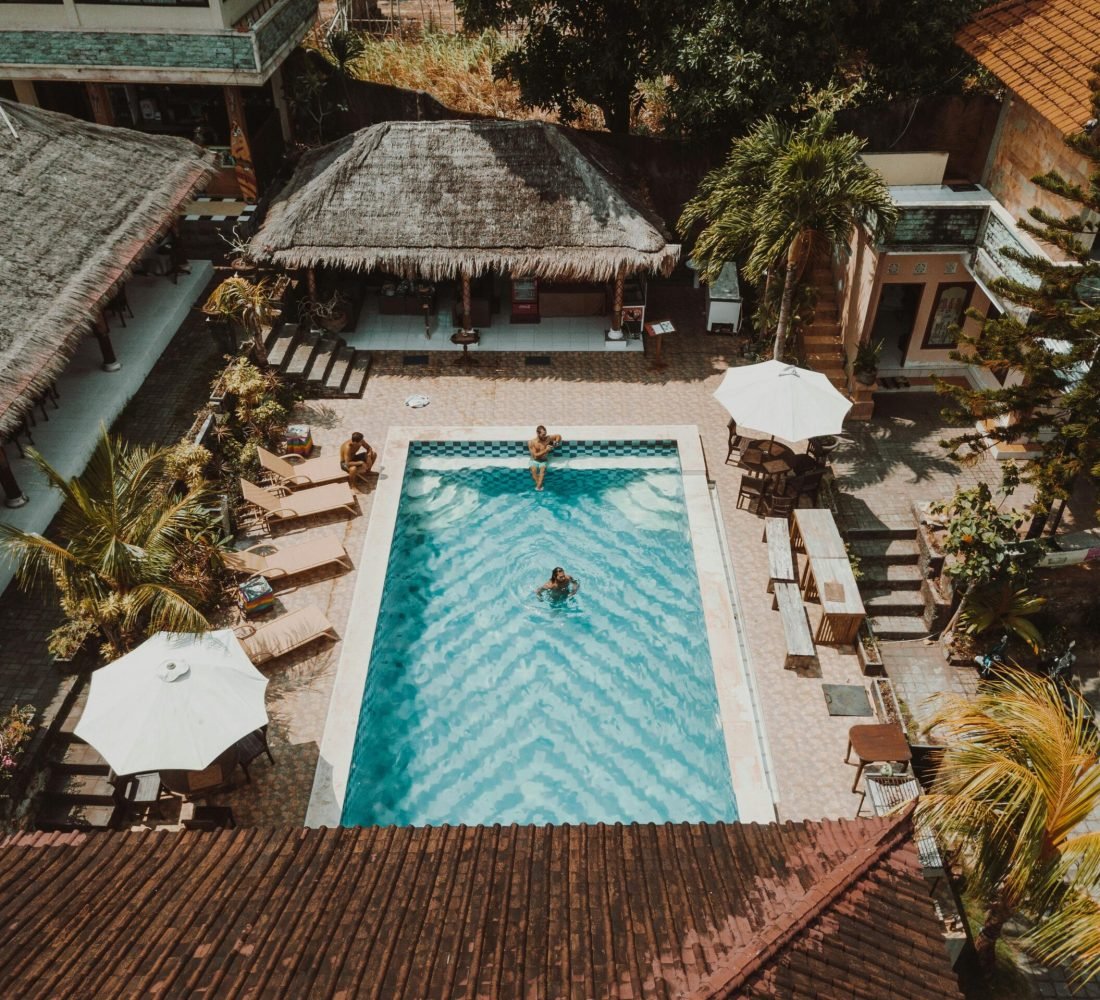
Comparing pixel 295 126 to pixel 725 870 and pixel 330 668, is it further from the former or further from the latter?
pixel 725 870

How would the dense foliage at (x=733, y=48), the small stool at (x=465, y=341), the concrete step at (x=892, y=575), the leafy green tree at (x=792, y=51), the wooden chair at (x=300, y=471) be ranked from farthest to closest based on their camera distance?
the small stool at (x=465, y=341), the dense foliage at (x=733, y=48), the leafy green tree at (x=792, y=51), the wooden chair at (x=300, y=471), the concrete step at (x=892, y=575)

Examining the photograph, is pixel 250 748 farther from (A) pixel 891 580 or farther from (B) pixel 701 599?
(A) pixel 891 580

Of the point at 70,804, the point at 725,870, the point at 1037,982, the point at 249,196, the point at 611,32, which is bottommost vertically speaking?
the point at 1037,982

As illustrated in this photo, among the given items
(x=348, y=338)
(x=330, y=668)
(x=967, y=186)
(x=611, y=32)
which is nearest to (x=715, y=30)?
(x=611, y=32)

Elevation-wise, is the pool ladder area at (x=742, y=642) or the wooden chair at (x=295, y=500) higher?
the wooden chair at (x=295, y=500)

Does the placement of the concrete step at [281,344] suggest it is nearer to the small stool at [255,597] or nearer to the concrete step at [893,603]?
the small stool at [255,597]

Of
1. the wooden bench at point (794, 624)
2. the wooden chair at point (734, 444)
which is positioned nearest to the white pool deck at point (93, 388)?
the wooden chair at point (734, 444)
